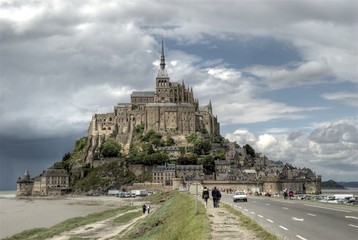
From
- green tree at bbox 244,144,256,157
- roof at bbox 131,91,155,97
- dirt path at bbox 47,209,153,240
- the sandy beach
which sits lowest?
the sandy beach

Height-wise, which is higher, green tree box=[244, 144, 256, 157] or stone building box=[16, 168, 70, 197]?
green tree box=[244, 144, 256, 157]

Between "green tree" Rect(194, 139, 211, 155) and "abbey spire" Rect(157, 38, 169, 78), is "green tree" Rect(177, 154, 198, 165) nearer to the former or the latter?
"green tree" Rect(194, 139, 211, 155)

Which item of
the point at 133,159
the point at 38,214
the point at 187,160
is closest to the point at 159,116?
the point at 133,159

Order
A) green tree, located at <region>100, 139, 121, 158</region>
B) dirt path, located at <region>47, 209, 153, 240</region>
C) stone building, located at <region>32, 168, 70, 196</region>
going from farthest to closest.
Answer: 1. green tree, located at <region>100, 139, 121, 158</region>
2. stone building, located at <region>32, 168, 70, 196</region>
3. dirt path, located at <region>47, 209, 153, 240</region>

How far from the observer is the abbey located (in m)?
152

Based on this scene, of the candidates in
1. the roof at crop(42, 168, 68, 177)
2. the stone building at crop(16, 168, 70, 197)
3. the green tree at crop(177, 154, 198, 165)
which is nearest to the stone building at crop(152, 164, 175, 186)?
the green tree at crop(177, 154, 198, 165)

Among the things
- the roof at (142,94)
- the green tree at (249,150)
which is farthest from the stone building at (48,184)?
the green tree at (249,150)

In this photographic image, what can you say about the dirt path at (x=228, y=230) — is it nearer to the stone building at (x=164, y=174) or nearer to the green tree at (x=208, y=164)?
the stone building at (x=164, y=174)

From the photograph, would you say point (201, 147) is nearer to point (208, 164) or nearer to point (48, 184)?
point (208, 164)

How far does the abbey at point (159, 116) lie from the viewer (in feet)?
500

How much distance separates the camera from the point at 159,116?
153m

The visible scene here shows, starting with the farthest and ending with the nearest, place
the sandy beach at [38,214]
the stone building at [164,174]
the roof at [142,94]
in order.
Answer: the roof at [142,94], the stone building at [164,174], the sandy beach at [38,214]

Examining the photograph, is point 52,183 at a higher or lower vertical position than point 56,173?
lower

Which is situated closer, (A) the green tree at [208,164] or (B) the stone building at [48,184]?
(A) the green tree at [208,164]
